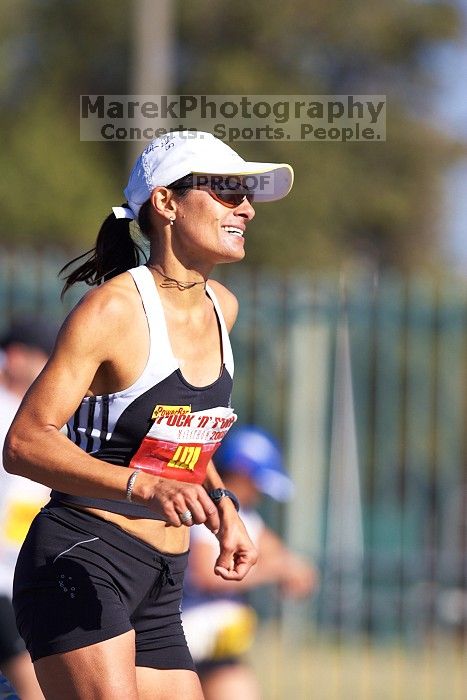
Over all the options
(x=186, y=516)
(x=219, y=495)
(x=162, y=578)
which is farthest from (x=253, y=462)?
(x=186, y=516)

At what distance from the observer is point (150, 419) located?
3662 millimetres

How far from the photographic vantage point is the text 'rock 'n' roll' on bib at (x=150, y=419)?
3.65m

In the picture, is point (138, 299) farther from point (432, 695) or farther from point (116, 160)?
point (116, 160)

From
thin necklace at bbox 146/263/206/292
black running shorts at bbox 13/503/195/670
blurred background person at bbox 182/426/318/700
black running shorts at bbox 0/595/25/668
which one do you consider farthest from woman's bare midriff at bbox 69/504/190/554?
blurred background person at bbox 182/426/318/700

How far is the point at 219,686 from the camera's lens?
19.5 ft

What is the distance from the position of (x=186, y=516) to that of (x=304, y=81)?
72.2 ft

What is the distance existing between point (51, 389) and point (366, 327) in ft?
18.4

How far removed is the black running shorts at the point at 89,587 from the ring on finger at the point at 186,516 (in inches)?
20.0

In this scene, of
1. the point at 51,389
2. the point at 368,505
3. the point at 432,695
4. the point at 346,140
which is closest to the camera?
the point at 51,389

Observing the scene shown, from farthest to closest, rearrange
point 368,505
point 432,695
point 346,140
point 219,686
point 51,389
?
1. point 346,140
2. point 368,505
3. point 432,695
4. point 219,686
5. point 51,389

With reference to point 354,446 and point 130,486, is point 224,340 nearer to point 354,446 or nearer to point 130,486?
point 130,486

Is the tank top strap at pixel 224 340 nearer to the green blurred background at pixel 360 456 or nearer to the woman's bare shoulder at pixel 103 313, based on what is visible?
the woman's bare shoulder at pixel 103 313

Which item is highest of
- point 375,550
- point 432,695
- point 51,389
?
point 51,389

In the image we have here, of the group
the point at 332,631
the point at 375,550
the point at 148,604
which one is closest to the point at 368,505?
the point at 375,550
